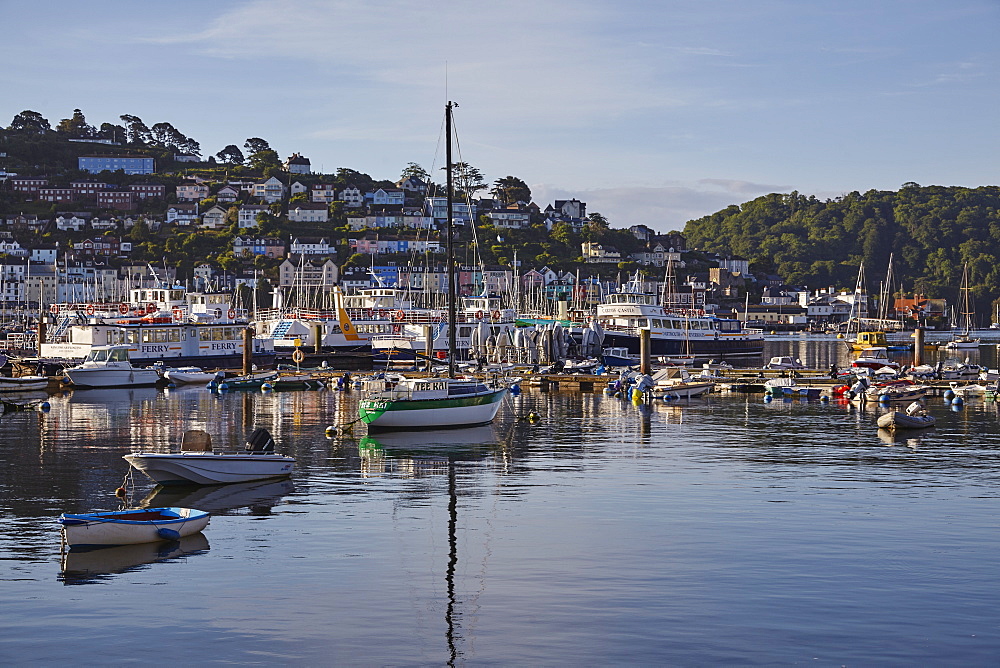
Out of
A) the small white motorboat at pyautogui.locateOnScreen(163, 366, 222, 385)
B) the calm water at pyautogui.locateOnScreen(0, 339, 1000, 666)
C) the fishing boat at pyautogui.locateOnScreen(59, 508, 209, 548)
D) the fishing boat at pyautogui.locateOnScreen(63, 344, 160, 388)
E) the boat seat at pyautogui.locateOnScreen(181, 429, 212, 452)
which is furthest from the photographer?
the small white motorboat at pyautogui.locateOnScreen(163, 366, 222, 385)

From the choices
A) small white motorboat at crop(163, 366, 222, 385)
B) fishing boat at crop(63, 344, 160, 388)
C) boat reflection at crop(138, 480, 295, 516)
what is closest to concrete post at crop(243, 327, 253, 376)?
small white motorboat at crop(163, 366, 222, 385)

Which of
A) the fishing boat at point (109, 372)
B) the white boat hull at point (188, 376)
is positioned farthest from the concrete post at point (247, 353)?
the fishing boat at point (109, 372)

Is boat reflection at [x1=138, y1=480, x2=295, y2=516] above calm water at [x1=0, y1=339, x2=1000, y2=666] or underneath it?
above

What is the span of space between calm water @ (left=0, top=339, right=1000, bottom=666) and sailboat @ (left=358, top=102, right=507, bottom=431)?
227 centimetres

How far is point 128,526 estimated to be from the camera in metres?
24.6

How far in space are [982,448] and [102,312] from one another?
79334mm

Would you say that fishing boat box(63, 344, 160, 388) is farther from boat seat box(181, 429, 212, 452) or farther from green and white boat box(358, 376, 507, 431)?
boat seat box(181, 429, 212, 452)

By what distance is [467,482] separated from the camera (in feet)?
113

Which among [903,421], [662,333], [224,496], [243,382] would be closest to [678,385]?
[903,421]

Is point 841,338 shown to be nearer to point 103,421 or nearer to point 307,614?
point 103,421

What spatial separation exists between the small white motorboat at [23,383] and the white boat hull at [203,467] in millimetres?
37946

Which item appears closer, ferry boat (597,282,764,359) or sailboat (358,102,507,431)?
sailboat (358,102,507,431)

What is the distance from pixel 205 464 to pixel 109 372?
42.0 meters

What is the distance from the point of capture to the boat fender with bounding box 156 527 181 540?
82.0 ft
